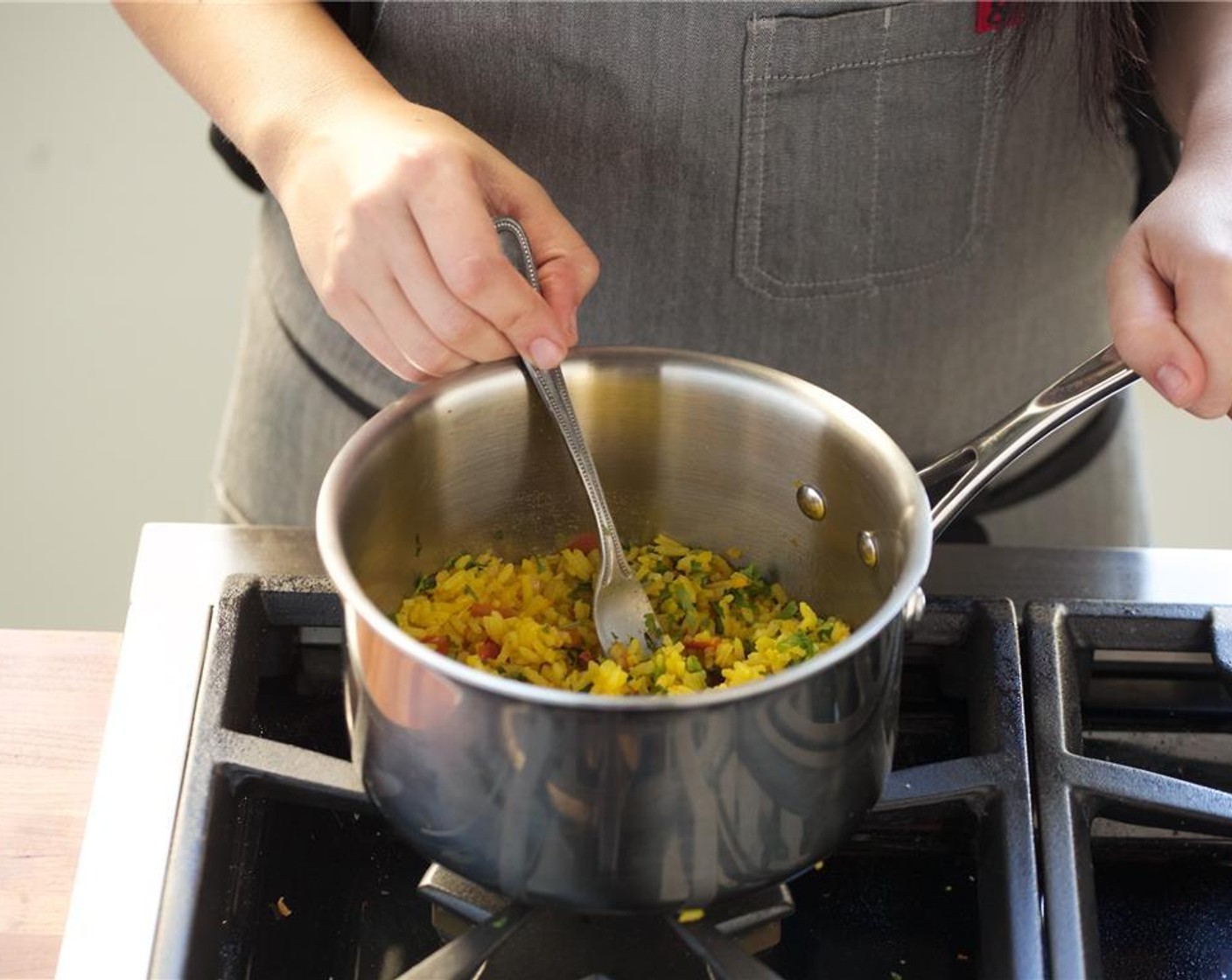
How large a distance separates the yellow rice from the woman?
119 millimetres

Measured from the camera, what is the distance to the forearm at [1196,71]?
93 cm

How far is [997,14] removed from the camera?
0.99 meters

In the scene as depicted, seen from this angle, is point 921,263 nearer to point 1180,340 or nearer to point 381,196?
point 1180,340

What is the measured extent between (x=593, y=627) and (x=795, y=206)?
0.37 metres

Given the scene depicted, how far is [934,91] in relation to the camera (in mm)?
1019

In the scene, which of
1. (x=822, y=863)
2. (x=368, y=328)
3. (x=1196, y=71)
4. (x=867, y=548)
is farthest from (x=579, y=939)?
(x=1196, y=71)

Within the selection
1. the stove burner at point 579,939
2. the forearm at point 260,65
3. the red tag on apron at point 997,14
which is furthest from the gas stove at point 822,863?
the red tag on apron at point 997,14

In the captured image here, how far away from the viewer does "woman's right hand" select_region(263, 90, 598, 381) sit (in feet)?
2.53

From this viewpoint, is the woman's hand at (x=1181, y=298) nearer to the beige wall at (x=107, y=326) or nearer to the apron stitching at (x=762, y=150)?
the apron stitching at (x=762, y=150)

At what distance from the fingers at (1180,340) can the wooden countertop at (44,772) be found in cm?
55

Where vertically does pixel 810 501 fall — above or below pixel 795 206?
below

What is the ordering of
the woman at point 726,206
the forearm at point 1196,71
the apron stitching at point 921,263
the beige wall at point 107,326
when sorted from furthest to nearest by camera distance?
the beige wall at point 107,326 → the apron stitching at point 921,263 → the forearm at point 1196,71 → the woman at point 726,206

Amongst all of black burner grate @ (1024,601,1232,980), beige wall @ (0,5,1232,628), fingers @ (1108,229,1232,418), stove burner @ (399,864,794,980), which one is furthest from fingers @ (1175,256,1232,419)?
beige wall @ (0,5,1232,628)

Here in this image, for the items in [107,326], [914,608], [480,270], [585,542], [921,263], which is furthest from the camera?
[107,326]
